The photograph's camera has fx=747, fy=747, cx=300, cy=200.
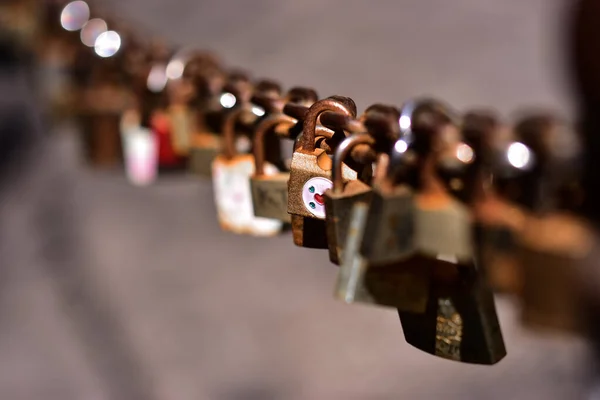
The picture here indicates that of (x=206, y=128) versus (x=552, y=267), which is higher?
(x=206, y=128)

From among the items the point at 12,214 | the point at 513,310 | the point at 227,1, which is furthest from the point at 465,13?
the point at 12,214

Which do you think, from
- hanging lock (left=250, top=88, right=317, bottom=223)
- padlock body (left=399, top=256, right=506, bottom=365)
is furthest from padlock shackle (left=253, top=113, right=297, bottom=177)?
padlock body (left=399, top=256, right=506, bottom=365)

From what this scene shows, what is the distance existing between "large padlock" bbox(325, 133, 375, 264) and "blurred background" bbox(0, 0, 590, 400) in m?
1.11

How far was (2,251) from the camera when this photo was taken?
2762 mm

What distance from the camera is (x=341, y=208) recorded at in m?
0.65

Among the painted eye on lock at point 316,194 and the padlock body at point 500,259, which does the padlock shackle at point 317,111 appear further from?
the padlock body at point 500,259

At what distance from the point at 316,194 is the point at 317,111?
0.27ft

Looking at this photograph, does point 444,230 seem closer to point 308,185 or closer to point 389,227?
point 389,227

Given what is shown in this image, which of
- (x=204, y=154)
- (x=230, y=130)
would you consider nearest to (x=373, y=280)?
(x=230, y=130)

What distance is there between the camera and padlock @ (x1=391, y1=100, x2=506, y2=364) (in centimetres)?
59

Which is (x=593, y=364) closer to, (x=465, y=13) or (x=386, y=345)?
(x=386, y=345)

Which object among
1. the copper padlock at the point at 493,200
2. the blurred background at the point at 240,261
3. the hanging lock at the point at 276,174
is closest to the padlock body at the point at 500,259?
the copper padlock at the point at 493,200

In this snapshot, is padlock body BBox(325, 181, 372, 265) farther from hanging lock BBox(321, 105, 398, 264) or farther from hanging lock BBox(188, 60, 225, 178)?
hanging lock BBox(188, 60, 225, 178)

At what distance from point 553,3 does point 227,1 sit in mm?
1430
